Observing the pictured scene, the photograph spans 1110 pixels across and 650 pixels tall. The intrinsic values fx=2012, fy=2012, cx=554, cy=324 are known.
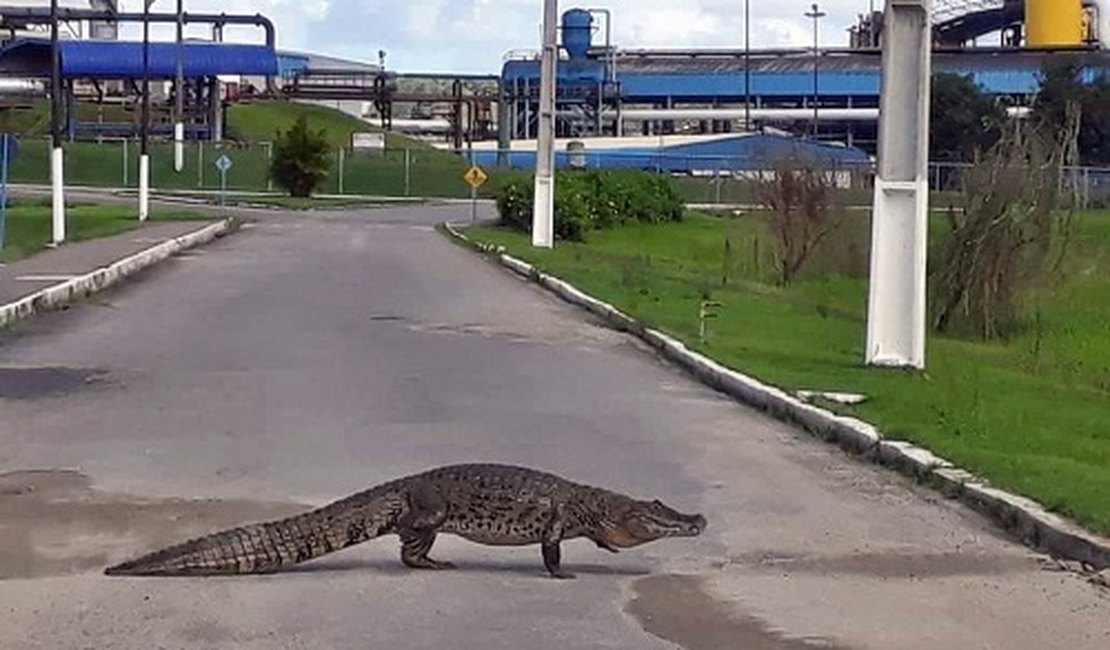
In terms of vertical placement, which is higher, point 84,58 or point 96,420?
point 84,58

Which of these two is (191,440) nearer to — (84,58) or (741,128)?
(84,58)

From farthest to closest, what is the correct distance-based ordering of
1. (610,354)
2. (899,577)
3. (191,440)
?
(610,354) < (191,440) < (899,577)

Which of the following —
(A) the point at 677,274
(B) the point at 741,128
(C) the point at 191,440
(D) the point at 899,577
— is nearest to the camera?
(D) the point at 899,577

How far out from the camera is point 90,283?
27.8 metres

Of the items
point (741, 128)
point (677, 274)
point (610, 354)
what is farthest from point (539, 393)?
point (741, 128)

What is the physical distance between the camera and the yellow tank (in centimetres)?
8675

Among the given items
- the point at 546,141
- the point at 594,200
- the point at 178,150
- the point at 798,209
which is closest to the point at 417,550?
the point at 798,209

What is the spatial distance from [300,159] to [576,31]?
70.5ft

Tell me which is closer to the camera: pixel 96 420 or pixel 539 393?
pixel 96 420

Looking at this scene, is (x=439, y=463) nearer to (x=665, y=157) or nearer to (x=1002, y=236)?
(x=1002, y=236)

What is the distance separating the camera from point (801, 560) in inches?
395

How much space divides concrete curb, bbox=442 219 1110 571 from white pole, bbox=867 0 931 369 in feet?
5.43

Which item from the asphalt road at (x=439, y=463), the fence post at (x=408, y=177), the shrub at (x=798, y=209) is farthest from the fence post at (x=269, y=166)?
the asphalt road at (x=439, y=463)

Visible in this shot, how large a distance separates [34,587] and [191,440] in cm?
468
